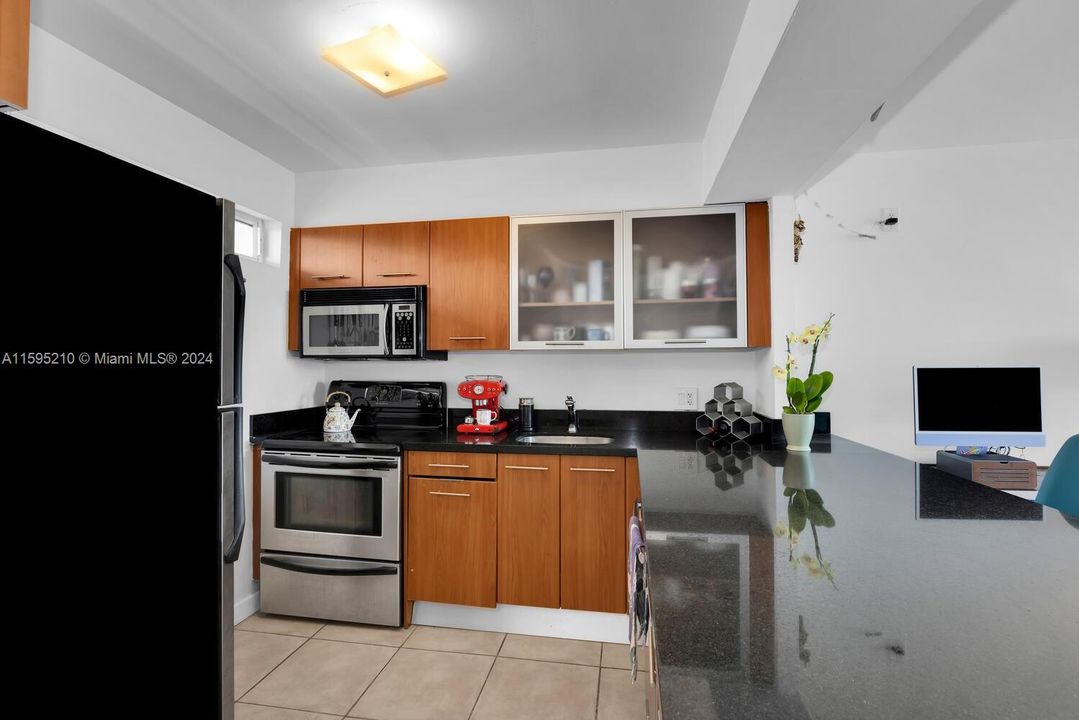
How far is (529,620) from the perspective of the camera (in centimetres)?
256

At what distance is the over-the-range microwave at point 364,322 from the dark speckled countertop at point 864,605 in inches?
71.4

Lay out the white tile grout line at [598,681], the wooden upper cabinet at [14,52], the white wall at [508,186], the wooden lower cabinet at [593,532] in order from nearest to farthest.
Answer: the wooden upper cabinet at [14,52], the white tile grout line at [598,681], the wooden lower cabinet at [593,532], the white wall at [508,186]

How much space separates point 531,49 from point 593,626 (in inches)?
101

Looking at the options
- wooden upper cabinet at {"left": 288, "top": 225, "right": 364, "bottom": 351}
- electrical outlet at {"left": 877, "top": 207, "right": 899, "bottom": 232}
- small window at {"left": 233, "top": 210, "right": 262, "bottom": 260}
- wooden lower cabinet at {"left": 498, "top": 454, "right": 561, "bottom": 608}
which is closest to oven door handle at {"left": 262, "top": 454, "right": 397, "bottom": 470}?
wooden lower cabinet at {"left": 498, "top": 454, "right": 561, "bottom": 608}

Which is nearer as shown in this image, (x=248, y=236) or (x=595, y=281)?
(x=595, y=281)

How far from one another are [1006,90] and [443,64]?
8.04 feet

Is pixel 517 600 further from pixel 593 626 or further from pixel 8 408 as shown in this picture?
pixel 8 408

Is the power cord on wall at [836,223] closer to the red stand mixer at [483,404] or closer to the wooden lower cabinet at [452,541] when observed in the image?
the red stand mixer at [483,404]

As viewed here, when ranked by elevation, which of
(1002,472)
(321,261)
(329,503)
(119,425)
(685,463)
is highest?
(321,261)

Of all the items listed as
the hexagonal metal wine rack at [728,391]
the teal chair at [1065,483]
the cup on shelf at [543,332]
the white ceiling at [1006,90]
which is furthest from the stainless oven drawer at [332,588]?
the white ceiling at [1006,90]

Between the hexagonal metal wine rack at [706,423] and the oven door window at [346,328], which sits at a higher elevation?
the oven door window at [346,328]

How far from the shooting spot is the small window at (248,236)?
285cm

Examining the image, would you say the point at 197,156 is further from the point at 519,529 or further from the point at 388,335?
the point at 519,529

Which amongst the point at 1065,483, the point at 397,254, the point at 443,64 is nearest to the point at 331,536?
the point at 397,254
